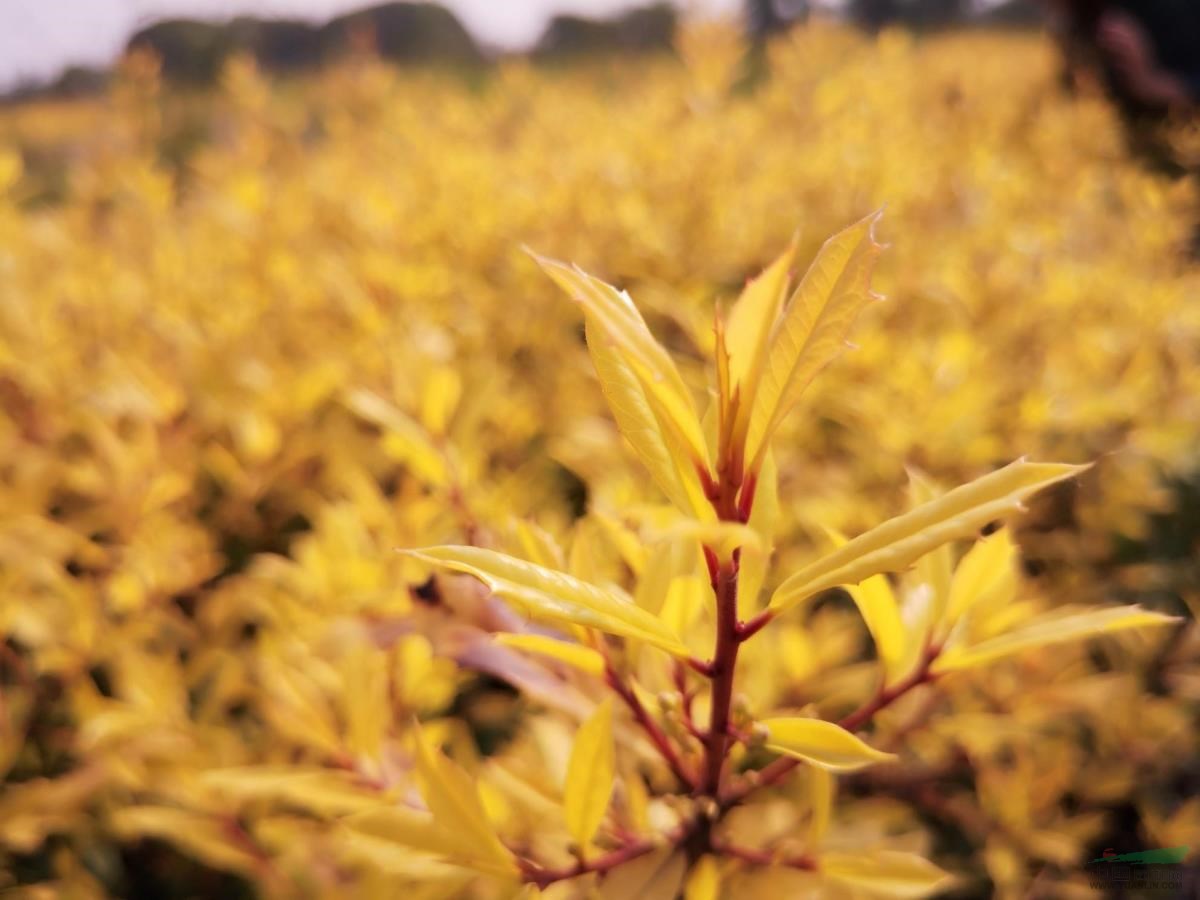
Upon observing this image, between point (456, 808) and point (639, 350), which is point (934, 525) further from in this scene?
point (456, 808)

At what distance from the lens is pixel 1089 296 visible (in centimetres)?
154

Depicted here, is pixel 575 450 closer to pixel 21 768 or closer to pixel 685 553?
pixel 685 553

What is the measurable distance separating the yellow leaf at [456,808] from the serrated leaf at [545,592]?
14 cm

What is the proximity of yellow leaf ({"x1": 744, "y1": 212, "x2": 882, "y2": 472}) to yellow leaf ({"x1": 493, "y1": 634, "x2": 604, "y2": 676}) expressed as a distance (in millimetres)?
131

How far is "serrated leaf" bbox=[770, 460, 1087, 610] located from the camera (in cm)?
30

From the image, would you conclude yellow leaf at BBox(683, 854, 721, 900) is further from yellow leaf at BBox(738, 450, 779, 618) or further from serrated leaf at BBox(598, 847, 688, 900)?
yellow leaf at BBox(738, 450, 779, 618)

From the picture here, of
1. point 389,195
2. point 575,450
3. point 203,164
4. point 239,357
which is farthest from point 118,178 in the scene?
point 575,450

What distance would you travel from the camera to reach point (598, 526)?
2.55ft

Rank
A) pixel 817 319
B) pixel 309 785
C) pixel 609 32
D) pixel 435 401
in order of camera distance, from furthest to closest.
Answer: pixel 609 32 → pixel 435 401 → pixel 309 785 → pixel 817 319

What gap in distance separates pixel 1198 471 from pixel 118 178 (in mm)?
2338

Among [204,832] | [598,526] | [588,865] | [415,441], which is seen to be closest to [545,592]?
[588,865]

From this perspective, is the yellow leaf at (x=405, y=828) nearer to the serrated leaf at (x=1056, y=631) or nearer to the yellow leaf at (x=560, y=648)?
the yellow leaf at (x=560, y=648)

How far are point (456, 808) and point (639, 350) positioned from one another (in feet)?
0.84

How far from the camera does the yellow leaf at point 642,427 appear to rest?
13.1 inches
